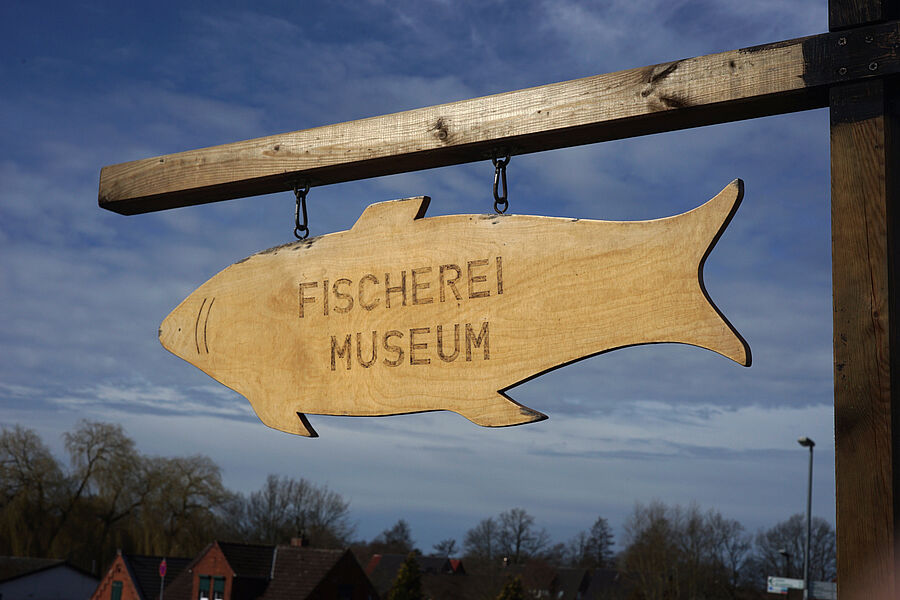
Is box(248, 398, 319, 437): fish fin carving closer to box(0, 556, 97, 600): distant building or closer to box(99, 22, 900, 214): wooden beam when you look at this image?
box(99, 22, 900, 214): wooden beam

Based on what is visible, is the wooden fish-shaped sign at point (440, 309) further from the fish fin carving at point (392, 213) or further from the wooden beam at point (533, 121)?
the wooden beam at point (533, 121)

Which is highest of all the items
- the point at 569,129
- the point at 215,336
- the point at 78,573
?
the point at 569,129

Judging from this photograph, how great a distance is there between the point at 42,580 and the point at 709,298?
126ft

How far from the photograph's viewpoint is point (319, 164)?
9.26 ft

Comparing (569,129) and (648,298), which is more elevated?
(569,129)

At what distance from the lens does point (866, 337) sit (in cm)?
195

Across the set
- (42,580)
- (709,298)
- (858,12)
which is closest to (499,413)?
(709,298)

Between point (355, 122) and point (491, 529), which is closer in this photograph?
point (355, 122)

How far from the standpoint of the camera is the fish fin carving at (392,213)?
2.58m

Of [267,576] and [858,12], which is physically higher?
[858,12]

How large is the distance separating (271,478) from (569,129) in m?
42.8

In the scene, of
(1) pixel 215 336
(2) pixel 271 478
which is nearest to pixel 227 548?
(2) pixel 271 478

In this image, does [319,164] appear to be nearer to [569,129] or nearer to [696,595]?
[569,129]

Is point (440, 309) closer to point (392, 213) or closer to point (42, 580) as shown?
point (392, 213)
